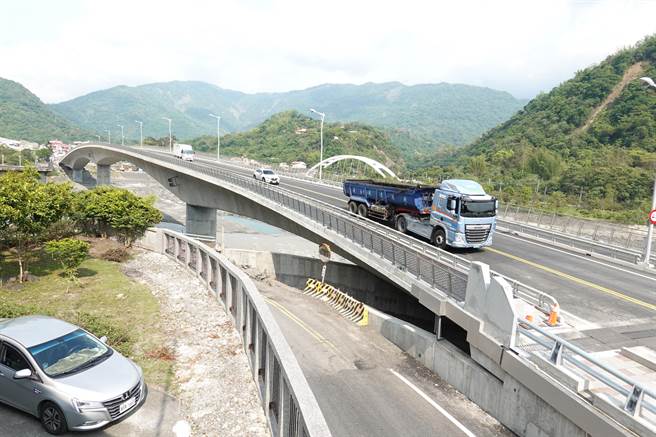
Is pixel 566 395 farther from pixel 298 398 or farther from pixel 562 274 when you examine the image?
pixel 562 274

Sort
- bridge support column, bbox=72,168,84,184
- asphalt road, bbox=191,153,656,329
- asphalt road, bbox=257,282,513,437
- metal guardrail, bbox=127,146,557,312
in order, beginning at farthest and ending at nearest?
bridge support column, bbox=72,168,84,184 → metal guardrail, bbox=127,146,557,312 → asphalt road, bbox=191,153,656,329 → asphalt road, bbox=257,282,513,437

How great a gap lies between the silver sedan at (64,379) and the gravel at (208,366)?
1242mm

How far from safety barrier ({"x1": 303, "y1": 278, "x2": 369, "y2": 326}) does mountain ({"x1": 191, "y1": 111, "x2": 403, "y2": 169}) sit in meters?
119

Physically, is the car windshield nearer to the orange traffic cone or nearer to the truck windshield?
the orange traffic cone

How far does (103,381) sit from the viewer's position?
27.7 feet

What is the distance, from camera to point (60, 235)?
24.0 metres

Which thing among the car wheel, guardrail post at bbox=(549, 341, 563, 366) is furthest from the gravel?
guardrail post at bbox=(549, 341, 563, 366)

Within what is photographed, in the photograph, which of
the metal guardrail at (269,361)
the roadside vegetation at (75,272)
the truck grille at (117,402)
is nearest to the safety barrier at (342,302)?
the metal guardrail at (269,361)

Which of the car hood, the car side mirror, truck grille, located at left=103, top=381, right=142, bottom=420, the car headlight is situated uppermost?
the car side mirror

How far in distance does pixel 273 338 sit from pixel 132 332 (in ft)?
26.0

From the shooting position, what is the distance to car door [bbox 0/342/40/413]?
8168 mm

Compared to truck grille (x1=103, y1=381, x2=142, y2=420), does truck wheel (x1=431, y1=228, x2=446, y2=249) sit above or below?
above

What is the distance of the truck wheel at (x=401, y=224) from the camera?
24.5 meters

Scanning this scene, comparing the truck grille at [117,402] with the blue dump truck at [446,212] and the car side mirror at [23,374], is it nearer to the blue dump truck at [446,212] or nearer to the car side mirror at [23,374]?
the car side mirror at [23,374]
